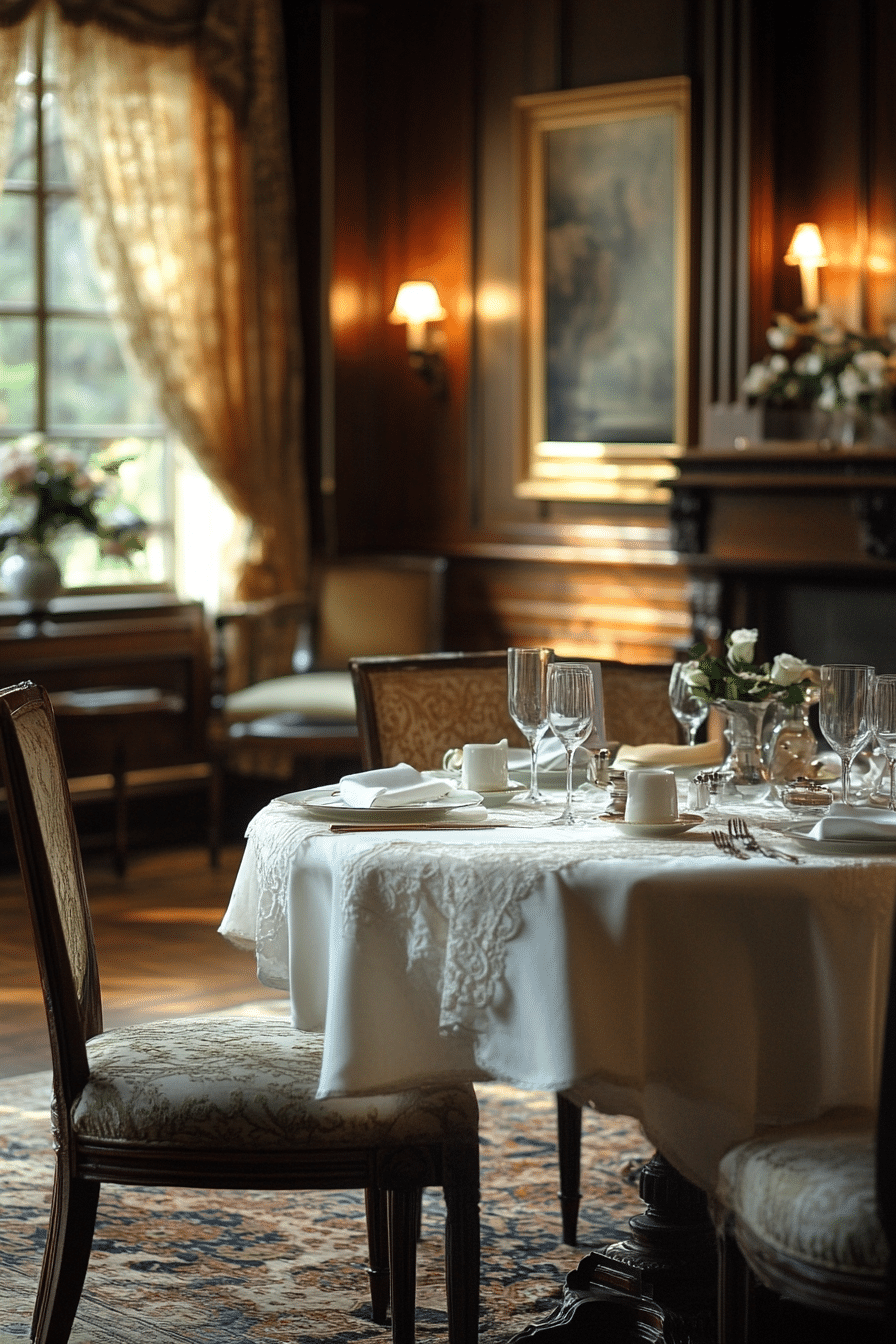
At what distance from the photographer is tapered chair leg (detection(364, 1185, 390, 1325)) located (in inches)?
108

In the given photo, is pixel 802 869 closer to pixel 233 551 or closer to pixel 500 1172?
pixel 500 1172

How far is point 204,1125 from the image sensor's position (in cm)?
228

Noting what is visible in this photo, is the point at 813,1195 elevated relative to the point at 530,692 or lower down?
lower down

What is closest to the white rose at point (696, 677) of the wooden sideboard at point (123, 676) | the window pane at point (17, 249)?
the wooden sideboard at point (123, 676)

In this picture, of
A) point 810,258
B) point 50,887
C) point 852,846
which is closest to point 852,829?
point 852,846

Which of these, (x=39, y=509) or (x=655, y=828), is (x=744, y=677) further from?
(x=39, y=509)

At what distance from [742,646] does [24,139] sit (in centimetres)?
450

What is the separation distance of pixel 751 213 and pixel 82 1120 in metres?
4.42

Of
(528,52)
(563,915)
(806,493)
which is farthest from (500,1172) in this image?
(528,52)

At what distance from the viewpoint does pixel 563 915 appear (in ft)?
6.94

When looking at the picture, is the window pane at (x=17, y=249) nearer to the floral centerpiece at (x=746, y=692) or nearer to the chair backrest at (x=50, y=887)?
the chair backrest at (x=50, y=887)

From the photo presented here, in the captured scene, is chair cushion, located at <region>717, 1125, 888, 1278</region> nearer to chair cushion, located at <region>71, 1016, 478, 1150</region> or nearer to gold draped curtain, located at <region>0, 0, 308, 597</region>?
chair cushion, located at <region>71, 1016, 478, 1150</region>

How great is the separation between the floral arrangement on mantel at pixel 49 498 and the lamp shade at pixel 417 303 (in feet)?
4.69

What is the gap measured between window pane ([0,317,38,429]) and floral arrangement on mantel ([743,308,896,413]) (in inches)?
99.8
